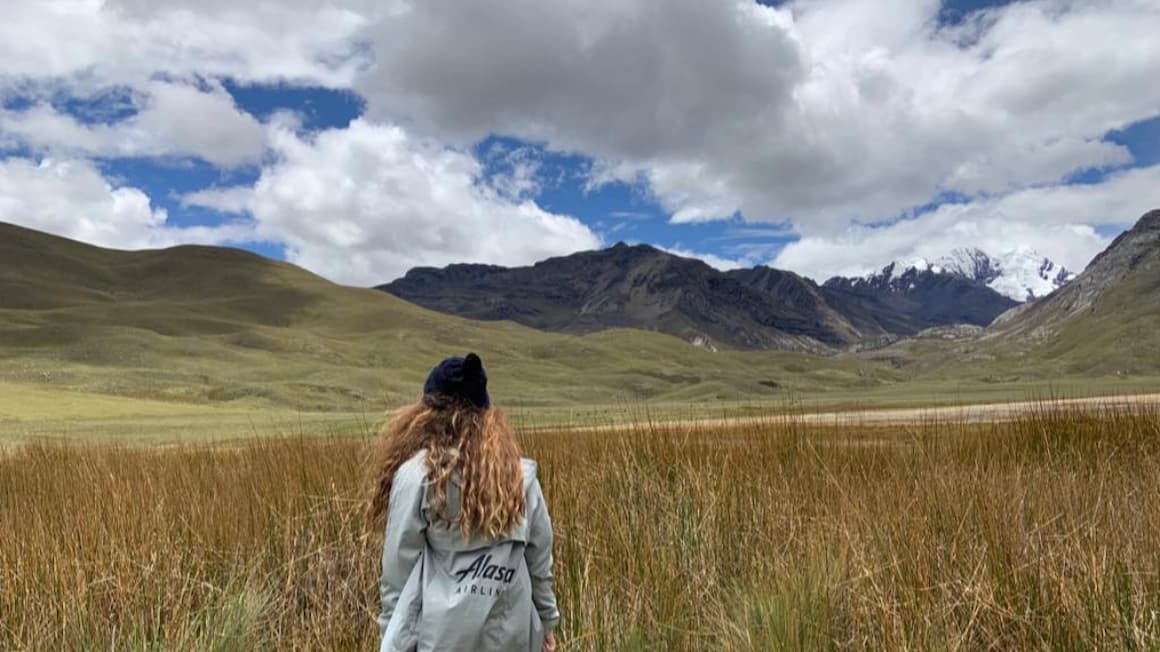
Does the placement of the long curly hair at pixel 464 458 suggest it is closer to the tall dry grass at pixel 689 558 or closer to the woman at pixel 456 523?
the woman at pixel 456 523

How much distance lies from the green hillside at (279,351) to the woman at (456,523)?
1399 inches

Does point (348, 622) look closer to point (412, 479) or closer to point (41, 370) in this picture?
point (412, 479)

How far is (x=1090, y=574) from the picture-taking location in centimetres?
387

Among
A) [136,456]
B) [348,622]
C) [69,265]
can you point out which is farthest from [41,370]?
[69,265]

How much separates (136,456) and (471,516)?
32.4 ft

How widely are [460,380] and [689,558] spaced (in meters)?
3.10

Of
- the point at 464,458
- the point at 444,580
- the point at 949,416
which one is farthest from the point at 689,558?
the point at 949,416

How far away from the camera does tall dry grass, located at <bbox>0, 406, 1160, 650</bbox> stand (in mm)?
3924

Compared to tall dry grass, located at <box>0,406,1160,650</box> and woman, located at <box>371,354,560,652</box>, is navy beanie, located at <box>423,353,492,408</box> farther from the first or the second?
tall dry grass, located at <box>0,406,1160,650</box>

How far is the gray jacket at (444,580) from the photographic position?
280cm

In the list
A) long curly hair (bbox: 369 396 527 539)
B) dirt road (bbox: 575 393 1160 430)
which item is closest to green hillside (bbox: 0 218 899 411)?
dirt road (bbox: 575 393 1160 430)

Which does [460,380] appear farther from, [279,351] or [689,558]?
[279,351]

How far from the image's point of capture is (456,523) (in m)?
2.80

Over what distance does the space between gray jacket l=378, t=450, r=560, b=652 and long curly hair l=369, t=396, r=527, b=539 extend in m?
0.04
